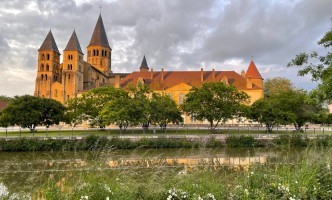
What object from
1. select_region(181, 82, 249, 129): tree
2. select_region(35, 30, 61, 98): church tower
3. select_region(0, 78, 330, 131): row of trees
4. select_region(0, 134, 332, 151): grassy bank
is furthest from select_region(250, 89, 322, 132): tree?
select_region(35, 30, 61, 98): church tower

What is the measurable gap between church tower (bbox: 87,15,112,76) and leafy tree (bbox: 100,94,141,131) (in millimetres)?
56998

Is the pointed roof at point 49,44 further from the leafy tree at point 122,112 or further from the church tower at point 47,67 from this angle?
the leafy tree at point 122,112

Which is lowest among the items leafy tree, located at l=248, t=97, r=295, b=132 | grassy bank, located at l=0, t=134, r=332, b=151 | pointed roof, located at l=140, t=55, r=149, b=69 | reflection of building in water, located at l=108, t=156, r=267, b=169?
grassy bank, located at l=0, t=134, r=332, b=151

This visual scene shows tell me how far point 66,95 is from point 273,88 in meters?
51.4

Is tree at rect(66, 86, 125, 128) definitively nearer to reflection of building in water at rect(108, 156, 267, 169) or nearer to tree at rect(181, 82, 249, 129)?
tree at rect(181, 82, 249, 129)

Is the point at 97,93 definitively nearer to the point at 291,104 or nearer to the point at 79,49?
the point at 291,104

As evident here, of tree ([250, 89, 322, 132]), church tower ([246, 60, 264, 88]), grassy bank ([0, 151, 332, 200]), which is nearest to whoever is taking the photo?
grassy bank ([0, 151, 332, 200])

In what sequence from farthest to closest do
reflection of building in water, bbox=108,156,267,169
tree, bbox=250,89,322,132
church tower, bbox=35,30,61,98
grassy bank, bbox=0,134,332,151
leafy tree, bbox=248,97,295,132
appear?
church tower, bbox=35,30,61,98
tree, bbox=250,89,322,132
leafy tree, bbox=248,97,295,132
grassy bank, bbox=0,134,332,151
reflection of building in water, bbox=108,156,267,169

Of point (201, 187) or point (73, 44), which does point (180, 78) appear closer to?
point (73, 44)

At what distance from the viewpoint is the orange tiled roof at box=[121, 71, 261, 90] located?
254 ft

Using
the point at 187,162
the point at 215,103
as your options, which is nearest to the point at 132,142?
the point at 215,103

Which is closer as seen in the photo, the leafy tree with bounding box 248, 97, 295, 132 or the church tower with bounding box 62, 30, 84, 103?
the leafy tree with bounding box 248, 97, 295, 132

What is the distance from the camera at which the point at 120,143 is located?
37219 millimetres

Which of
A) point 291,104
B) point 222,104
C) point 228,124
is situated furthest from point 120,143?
point 228,124
